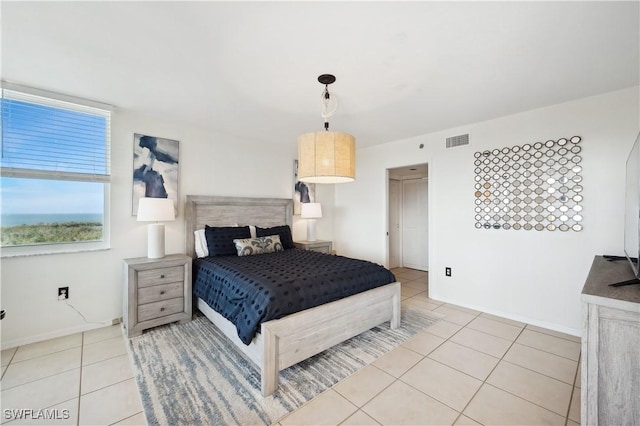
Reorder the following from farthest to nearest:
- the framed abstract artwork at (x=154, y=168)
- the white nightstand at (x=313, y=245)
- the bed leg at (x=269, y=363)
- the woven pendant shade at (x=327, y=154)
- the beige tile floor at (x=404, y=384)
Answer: the white nightstand at (x=313, y=245), the framed abstract artwork at (x=154, y=168), the woven pendant shade at (x=327, y=154), the bed leg at (x=269, y=363), the beige tile floor at (x=404, y=384)

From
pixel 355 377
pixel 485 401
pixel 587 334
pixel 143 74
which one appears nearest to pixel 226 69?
pixel 143 74

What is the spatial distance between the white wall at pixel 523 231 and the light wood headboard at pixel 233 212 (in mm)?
1740

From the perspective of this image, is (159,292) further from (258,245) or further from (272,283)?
(272,283)

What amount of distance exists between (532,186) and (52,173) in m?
5.05

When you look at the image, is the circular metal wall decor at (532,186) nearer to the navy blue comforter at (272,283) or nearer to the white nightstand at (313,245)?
the navy blue comforter at (272,283)

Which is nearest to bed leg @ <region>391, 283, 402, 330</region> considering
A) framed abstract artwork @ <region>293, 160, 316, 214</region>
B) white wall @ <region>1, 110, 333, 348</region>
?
framed abstract artwork @ <region>293, 160, 316, 214</region>

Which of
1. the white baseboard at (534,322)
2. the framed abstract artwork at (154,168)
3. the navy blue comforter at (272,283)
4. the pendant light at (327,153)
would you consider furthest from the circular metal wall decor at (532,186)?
the framed abstract artwork at (154,168)

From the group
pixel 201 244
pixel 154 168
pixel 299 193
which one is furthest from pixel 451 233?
pixel 154 168

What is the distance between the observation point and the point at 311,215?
4.35 metres

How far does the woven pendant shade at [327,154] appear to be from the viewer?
216cm

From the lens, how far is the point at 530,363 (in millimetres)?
2191

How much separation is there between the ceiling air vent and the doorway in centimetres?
191

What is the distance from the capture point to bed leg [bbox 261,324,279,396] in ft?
5.85

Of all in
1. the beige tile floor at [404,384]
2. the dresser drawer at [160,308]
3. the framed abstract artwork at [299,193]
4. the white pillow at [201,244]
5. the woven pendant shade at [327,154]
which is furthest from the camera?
the framed abstract artwork at [299,193]
